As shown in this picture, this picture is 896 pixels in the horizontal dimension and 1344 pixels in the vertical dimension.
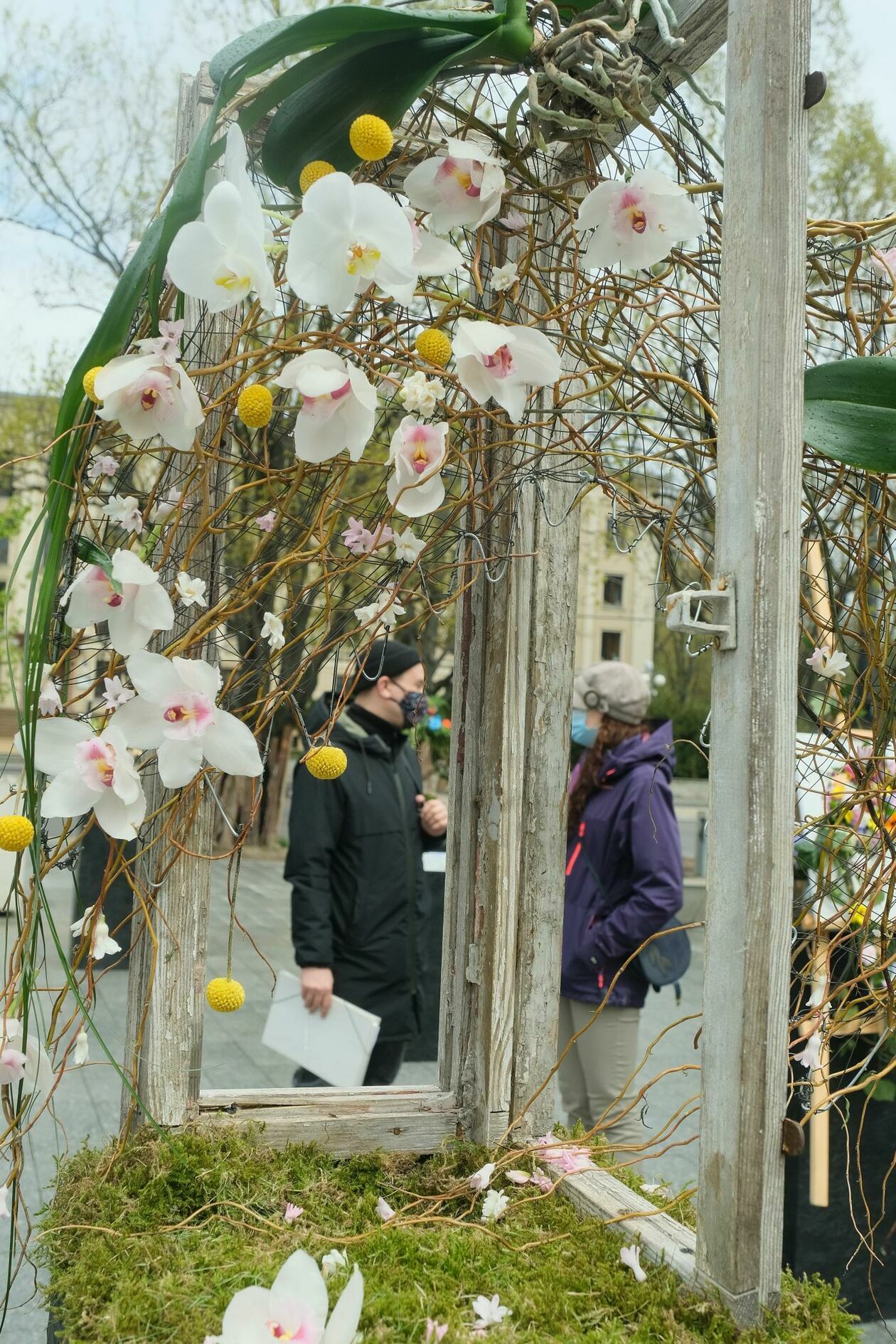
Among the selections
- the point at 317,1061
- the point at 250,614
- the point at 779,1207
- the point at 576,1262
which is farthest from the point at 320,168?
the point at 250,614

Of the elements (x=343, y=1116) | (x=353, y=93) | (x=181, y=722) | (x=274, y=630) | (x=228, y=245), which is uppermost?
(x=353, y=93)

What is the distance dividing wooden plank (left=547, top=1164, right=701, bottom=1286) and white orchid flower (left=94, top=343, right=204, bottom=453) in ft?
3.76

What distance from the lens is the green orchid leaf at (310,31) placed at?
1260 mm

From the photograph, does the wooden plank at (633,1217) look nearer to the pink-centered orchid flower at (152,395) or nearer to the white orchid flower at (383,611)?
the white orchid flower at (383,611)

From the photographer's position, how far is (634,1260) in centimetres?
145

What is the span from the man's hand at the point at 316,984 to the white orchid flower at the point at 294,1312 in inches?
68.2

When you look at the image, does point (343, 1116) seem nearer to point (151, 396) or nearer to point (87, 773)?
point (87, 773)

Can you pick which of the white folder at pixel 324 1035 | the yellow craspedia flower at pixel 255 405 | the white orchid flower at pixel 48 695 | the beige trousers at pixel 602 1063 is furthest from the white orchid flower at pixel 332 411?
the beige trousers at pixel 602 1063

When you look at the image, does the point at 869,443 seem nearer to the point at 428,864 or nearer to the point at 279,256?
the point at 279,256

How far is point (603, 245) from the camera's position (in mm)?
1388

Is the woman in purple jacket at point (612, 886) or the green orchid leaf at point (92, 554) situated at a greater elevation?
the green orchid leaf at point (92, 554)

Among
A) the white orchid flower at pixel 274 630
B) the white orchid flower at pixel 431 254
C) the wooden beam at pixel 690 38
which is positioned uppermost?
the wooden beam at pixel 690 38

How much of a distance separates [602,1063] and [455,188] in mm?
2910

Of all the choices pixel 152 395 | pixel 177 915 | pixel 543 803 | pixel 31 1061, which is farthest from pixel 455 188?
pixel 31 1061
